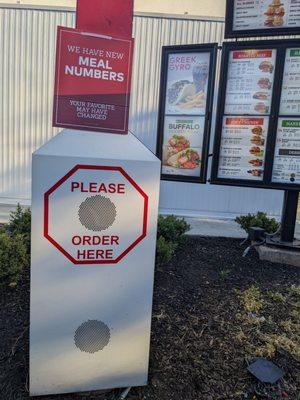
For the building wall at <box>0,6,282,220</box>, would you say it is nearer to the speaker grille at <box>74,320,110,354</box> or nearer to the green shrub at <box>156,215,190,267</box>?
the green shrub at <box>156,215,190,267</box>

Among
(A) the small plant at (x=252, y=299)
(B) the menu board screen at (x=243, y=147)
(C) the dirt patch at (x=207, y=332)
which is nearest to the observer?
(C) the dirt patch at (x=207, y=332)

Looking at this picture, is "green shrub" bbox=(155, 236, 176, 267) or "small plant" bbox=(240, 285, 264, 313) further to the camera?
"green shrub" bbox=(155, 236, 176, 267)

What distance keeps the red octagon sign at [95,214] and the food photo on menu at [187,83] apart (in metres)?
2.63

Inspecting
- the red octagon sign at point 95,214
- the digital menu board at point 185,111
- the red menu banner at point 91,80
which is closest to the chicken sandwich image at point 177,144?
the digital menu board at point 185,111

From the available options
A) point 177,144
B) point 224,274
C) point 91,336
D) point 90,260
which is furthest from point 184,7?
point 91,336

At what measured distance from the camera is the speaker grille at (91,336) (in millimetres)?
2105

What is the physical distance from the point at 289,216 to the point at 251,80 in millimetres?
1613

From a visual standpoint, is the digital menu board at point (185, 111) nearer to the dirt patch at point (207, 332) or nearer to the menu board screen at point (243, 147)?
the menu board screen at point (243, 147)

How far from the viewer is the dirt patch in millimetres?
2309

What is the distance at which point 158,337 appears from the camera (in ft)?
9.02

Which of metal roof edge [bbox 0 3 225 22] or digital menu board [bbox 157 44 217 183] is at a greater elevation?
metal roof edge [bbox 0 3 225 22]

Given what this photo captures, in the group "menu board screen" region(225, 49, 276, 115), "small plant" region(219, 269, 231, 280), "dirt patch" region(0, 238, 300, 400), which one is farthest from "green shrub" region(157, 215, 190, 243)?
"menu board screen" region(225, 49, 276, 115)

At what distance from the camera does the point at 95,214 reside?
6.64 feet

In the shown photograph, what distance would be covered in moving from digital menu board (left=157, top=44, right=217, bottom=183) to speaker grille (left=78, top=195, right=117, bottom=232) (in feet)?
8.38
